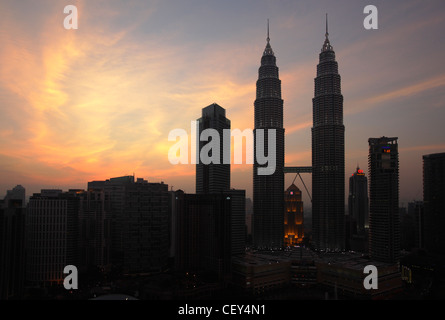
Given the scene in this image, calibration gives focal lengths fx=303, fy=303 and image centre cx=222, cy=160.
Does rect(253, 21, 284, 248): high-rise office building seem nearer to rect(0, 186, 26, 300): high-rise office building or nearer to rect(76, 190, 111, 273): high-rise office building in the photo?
rect(76, 190, 111, 273): high-rise office building

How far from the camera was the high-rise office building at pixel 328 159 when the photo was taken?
7094 centimetres

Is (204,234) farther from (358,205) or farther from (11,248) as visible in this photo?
(358,205)

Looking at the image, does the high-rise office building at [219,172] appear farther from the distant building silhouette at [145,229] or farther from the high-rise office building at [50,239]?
the high-rise office building at [50,239]

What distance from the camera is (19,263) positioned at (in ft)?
128

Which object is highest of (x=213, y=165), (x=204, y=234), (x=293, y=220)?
(x=213, y=165)

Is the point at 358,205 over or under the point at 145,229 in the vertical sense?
under

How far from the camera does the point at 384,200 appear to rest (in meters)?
56.4

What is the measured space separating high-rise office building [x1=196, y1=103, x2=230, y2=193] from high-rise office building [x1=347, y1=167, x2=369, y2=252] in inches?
1955

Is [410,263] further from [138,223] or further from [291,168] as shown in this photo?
[138,223]

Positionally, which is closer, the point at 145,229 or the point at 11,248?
the point at 11,248

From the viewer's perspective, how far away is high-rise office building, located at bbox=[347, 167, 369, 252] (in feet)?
320

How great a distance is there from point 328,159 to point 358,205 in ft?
157

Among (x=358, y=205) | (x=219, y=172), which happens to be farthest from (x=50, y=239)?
(x=358, y=205)

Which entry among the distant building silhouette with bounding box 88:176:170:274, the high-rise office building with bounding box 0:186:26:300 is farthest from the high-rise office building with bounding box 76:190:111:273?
the high-rise office building with bounding box 0:186:26:300
